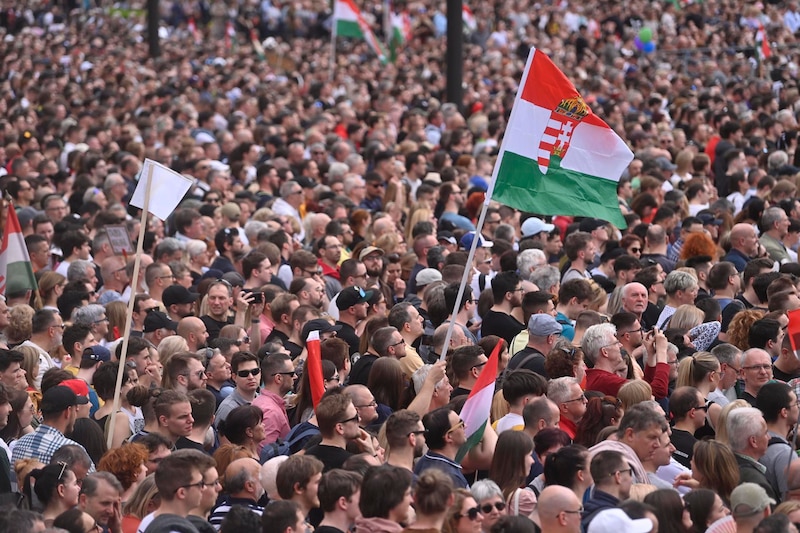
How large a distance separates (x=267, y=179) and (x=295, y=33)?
24968mm

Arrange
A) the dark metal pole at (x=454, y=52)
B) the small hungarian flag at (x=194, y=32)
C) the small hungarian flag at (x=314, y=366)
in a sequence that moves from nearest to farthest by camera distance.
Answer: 1. the small hungarian flag at (x=314, y=366)
2. the dark metal pole at (x=454, y=52)
3. the small hungarian flag at (x=194, y=32)

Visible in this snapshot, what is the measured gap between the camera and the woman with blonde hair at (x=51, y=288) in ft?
37.9

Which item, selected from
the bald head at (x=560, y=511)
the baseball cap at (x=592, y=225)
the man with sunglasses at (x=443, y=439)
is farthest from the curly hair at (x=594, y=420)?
the baseball cap at (x=592, y=225)

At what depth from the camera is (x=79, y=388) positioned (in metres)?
8.60

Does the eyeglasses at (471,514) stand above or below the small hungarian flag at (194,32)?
above

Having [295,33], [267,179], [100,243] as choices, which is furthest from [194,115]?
[295,33]

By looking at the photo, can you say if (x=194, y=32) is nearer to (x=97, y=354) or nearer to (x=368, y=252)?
(x=368, y=252)

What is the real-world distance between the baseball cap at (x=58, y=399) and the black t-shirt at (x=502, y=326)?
130 inches

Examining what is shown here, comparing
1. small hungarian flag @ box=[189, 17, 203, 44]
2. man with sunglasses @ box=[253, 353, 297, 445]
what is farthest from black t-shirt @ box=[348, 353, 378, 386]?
small hungarian flag @ box=[189, 17, 203, 44]

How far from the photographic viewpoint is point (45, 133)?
2131 cm

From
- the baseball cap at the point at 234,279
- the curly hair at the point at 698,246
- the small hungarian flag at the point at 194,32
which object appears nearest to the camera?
the baseball cap at the point at 234,279

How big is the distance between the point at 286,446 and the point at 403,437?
3.42 ft

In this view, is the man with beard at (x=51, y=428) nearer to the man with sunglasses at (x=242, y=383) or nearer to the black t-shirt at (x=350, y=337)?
the man with sunglasses at (x=242, y=383)

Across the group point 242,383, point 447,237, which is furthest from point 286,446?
point 447,237
